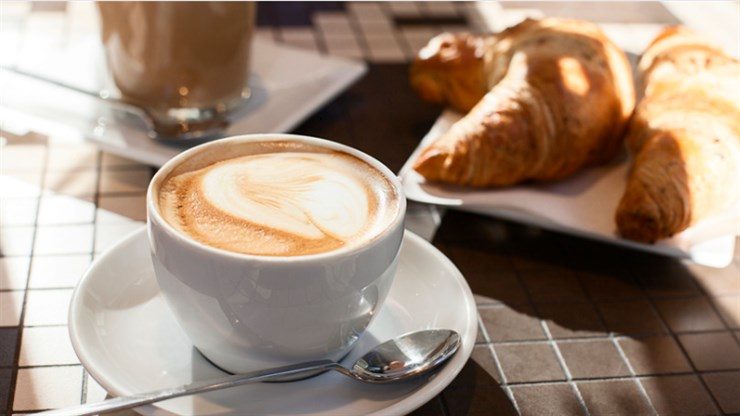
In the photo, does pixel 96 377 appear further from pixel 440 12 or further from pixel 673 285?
pixel 440 12

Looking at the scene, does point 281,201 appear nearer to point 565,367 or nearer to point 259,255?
point 259,255

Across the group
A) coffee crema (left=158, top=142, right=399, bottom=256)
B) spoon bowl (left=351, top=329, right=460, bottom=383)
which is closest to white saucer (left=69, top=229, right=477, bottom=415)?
spoon bowl (left=351, top=329, right=460, bottom=383)

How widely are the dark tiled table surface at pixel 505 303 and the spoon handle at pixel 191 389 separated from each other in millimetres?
111

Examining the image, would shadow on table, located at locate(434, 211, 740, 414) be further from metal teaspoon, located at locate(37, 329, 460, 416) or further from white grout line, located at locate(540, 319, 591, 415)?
metal teaspoon, located at locate(37, 329, 460, 416)

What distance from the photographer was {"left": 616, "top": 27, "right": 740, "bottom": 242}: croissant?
97cm

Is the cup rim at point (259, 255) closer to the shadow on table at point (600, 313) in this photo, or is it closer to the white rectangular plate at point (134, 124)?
the shadow on table at point (600, 313)

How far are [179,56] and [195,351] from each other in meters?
0.54

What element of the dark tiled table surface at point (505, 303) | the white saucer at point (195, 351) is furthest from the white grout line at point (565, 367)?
the white saucer at point (195, 351)

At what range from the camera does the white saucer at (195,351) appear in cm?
67

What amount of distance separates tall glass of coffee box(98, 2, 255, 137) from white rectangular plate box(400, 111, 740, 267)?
30 cm

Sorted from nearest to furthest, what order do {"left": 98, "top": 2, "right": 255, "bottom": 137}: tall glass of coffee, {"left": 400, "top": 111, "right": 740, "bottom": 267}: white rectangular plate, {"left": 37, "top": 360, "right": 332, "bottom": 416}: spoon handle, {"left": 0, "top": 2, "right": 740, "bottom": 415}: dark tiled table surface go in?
{"left": 37, "top": 360, "right": 332, "bottom": 416}: spoon handle < {"left": 0, "top": 2, "right": 740, "bottom": 415}: dark tiled table surface < {"left": 400, "top": 111, "right": 740, "bottom": 267}: white rectangular plate < {"left": 98, "top": 2, "right": 255, "bottom": 137}: tall glass of coffee

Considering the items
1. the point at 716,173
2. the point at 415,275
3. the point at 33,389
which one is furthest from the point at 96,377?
the point at 716,173

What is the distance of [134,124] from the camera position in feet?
3.84

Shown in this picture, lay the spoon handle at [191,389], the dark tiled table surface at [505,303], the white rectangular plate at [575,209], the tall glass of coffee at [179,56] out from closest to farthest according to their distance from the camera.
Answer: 1. the spoon handle at [191,389]
2. the dark tiled table surface at [505,303]
3. the white rectangular plate at [575,209]
4. the tall glass of coffee at [179,56]
